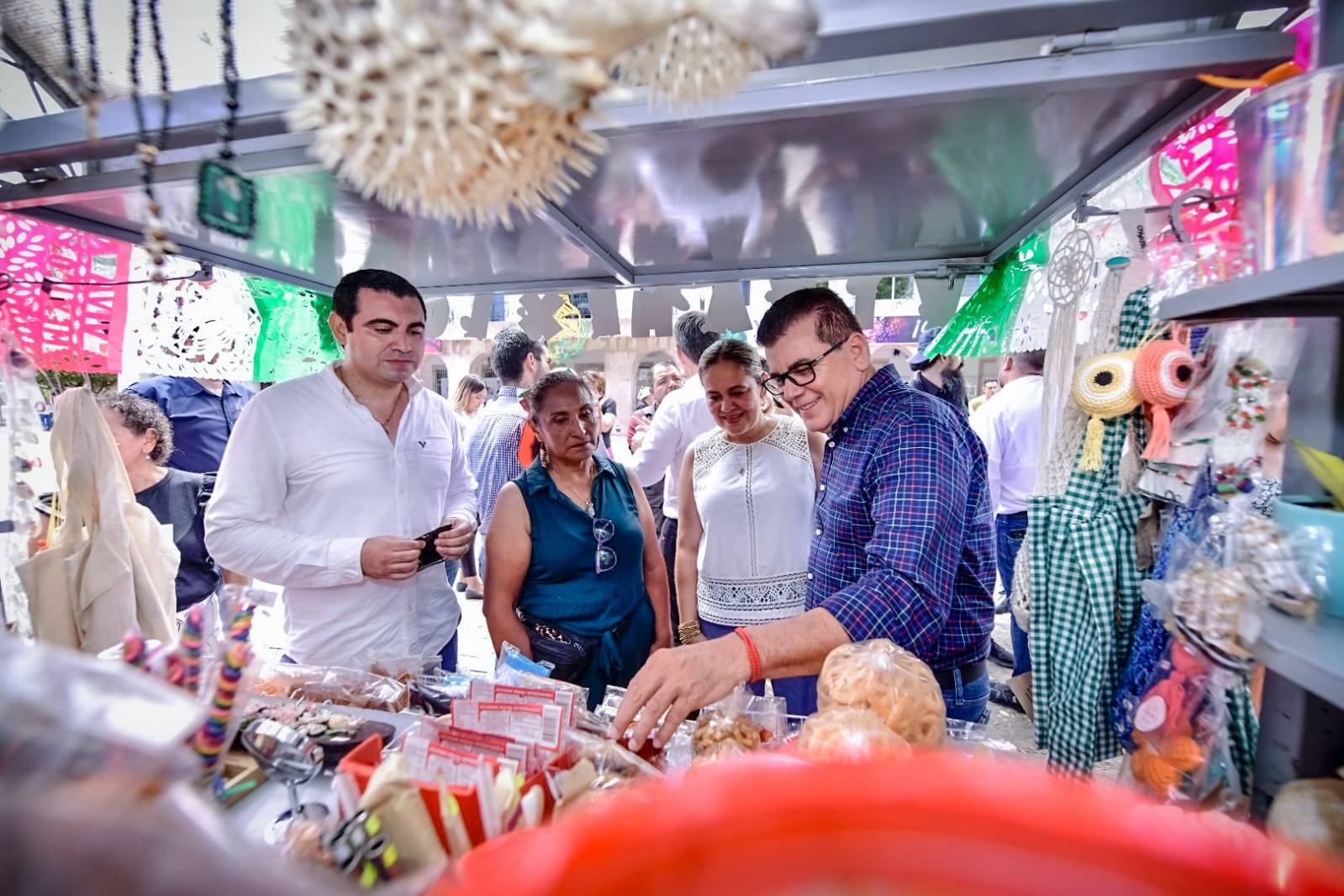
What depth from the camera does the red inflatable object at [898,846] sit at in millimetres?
326

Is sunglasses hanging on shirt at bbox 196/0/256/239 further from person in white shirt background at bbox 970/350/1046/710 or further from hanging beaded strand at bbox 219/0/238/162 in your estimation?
person in white shirt background at bbox 970/350/1046/710

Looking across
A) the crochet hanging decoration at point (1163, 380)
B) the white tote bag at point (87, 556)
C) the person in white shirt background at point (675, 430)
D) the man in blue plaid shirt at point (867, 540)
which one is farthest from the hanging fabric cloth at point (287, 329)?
the crochet hanging decoration at point (1163, 380)

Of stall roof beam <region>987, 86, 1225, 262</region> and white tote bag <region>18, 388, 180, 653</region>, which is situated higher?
stall roof beam <region>987, 86, 1225, 262</region>

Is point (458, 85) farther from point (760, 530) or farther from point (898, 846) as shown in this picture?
point (760, 530)

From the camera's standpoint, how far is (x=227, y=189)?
0.82 metres

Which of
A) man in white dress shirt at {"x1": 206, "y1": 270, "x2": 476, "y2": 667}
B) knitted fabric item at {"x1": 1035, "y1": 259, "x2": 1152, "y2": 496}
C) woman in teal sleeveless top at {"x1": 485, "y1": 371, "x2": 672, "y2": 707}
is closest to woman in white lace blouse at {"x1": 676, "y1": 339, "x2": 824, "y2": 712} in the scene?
woman in teal sleeveless top at {"x1": 485, "y1": 371, "x2": 672, "y2": 707}

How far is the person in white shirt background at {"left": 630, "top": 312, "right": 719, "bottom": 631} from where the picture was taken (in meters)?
3.73

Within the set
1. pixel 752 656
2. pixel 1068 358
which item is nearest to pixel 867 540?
pixel 752 656

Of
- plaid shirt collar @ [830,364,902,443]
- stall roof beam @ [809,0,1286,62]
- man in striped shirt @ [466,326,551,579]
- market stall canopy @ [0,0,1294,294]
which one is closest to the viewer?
stall roof beam @ [809,0,1286,62]

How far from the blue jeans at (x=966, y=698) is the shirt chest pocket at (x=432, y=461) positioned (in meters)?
1.94

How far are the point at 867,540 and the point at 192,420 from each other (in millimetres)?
4017

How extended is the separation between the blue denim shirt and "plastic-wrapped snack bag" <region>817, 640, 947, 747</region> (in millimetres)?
3905

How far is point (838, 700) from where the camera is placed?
975mm

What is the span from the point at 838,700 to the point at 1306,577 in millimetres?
647
